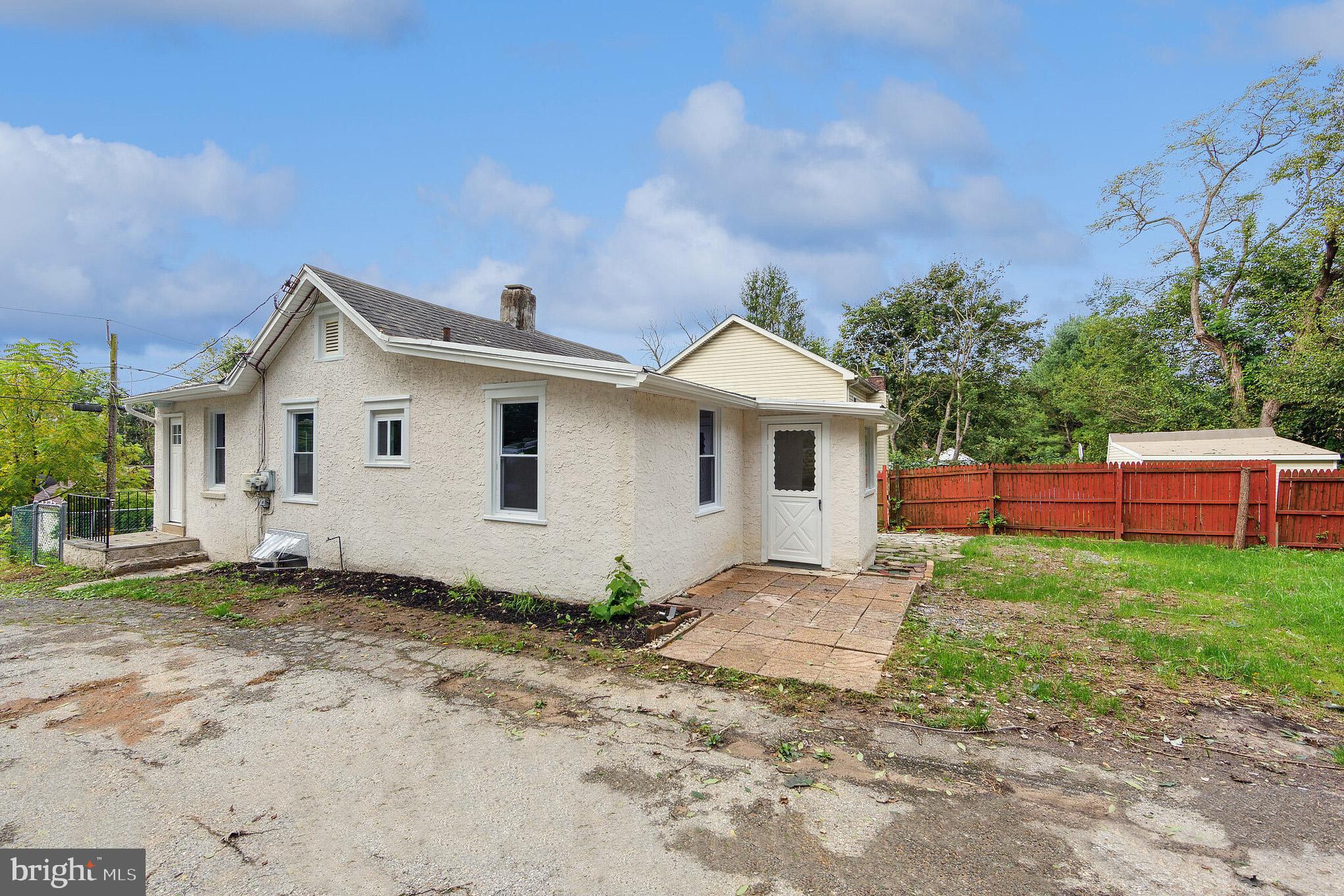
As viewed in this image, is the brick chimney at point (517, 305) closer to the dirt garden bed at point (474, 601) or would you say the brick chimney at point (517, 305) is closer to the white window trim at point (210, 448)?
the white window trim at point (210, 448)

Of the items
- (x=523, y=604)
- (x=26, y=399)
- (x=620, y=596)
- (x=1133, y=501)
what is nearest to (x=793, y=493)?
(x=620, y=596)

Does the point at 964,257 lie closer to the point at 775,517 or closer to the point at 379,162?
the point at 775,517

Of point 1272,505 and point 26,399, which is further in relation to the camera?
point 26,399

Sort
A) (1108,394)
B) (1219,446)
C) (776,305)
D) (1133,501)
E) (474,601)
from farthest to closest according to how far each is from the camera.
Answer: (776,305) < (1108,394) < (1219,446) < (1133,501) < (474,601)

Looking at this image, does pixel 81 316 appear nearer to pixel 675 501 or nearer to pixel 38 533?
pixel 38 533

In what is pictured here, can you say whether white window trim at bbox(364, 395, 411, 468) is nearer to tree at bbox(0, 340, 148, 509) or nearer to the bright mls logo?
the bright mls logo

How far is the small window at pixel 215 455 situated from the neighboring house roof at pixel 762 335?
996 cm

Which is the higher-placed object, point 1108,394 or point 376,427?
point 1108,394

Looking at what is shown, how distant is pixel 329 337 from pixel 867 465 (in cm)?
890

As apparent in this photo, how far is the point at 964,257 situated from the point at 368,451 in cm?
2590

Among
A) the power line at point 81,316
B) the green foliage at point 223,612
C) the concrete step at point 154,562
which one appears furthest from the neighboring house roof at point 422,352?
the power line at point 81,316

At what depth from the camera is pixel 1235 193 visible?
20.6 m

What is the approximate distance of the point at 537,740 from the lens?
3723mm

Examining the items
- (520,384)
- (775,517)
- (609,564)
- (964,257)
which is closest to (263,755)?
(609,564)
